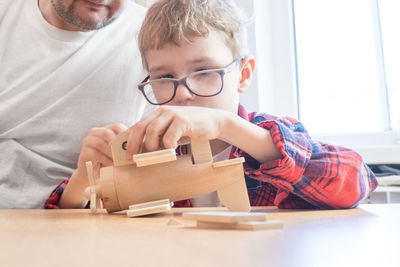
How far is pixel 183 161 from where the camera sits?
2.03 feet

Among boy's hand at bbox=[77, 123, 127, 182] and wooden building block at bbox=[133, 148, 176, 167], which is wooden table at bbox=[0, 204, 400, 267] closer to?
wooden building block at bbox=[133, 148, 176, 167]

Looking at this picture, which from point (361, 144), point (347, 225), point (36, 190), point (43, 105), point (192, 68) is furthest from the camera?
point (361, 144)

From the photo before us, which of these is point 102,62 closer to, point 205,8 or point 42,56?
point 42,56

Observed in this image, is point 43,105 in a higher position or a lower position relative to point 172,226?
higher

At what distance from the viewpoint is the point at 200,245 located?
0.32 meters

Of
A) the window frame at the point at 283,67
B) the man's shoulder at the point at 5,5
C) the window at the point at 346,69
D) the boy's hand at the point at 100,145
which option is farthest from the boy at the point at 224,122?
the window at the point at 346,69

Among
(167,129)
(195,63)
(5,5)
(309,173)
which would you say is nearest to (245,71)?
(195,63)

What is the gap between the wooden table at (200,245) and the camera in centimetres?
26

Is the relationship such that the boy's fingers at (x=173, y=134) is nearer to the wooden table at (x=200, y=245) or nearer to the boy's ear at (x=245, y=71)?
the wooden table at (x=200, y=245)

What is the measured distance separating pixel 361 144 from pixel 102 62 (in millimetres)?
1291

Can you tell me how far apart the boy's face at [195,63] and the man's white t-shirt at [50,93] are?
1.12ft

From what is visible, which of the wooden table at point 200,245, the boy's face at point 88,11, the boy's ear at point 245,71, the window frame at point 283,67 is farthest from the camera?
the window frame at point 283,67

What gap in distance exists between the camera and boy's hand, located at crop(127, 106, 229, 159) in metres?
0.59

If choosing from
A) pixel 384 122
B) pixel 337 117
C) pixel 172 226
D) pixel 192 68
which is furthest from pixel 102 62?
pixel 384 122
